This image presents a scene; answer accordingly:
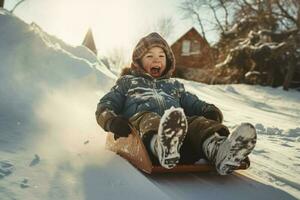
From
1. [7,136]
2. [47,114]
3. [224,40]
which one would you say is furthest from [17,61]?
[224,40]

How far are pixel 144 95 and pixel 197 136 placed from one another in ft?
2.05

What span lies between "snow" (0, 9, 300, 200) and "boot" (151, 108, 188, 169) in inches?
6.3

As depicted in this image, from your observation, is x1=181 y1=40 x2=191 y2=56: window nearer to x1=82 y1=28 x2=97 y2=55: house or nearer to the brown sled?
x1=82 y1=28 x2=97 y2=55: house

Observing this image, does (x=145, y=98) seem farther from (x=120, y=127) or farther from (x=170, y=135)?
(x=170, y=135)

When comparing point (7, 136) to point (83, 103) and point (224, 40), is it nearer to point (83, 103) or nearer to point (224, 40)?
point (83, 103)

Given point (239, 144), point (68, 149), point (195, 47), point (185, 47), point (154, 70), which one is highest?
point (195, 47)

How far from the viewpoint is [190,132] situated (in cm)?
267

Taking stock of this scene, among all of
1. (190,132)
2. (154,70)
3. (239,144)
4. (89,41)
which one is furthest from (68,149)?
(89,41)

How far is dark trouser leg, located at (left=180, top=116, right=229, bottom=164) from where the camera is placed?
254cm

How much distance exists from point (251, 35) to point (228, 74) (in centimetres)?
221

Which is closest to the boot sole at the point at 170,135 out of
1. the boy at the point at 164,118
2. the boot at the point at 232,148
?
the boy at the point at 164,118

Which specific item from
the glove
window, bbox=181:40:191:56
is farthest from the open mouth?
window, bbox=181:40:191:56

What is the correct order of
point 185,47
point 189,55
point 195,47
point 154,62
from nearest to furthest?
point 154,62, point 189,55, point 185,47, point 195,47

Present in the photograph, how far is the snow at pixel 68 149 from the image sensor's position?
6.93 ft
